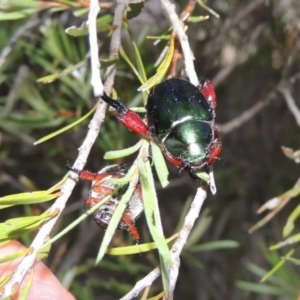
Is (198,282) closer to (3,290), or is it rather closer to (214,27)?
(214,27)

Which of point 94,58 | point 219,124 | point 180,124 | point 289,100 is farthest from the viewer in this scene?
point 219,124

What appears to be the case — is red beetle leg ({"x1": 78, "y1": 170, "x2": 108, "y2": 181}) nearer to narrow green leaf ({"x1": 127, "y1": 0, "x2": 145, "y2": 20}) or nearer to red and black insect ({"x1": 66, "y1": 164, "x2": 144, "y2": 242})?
red and black insect ({"x1": 66, "y1": 164, "x2": 144, "y2": 242})

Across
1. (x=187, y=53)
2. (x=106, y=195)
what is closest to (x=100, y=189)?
(x=106, y=195)

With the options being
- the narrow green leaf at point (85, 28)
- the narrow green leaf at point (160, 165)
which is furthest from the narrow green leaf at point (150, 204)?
the narrow green leaf at point (85, 28)

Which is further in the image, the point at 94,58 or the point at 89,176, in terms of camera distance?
the point at 89,176

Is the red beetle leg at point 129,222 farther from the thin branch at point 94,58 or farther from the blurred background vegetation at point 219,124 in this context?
the blurred background vegetation at point 219,124

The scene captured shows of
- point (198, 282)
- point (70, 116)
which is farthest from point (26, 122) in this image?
point (198, 282)

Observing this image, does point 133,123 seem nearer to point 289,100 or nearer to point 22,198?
point 22,198
